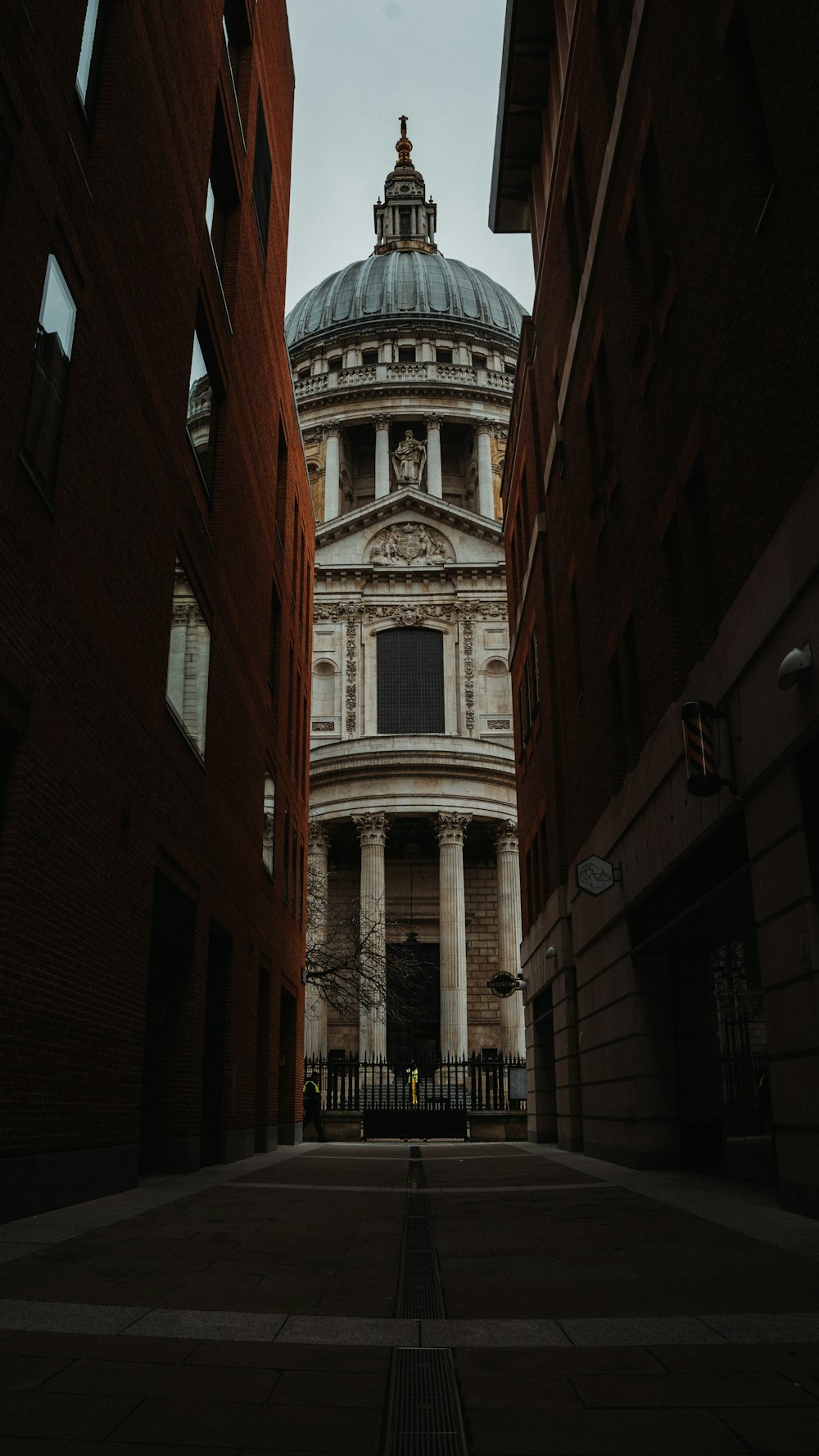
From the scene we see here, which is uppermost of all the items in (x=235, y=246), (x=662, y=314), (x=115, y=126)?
(x=235, y=246)

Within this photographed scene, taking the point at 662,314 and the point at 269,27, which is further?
the point at 269,27

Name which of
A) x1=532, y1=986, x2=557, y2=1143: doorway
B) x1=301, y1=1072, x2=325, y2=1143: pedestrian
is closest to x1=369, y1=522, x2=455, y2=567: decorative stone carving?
x1=301, y1=1072, x2=325, y2=1143: pedestrian

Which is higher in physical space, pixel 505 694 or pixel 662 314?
pixel 505 694

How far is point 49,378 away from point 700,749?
6.97m

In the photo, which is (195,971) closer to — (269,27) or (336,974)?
(269,27)

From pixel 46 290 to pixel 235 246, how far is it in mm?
10837

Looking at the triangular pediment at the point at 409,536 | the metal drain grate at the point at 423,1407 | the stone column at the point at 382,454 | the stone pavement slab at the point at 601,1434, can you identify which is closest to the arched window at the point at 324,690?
the triangular pediment at the point at 409,536

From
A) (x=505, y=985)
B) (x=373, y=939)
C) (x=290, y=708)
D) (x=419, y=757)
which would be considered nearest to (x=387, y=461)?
(x=419, y=757)

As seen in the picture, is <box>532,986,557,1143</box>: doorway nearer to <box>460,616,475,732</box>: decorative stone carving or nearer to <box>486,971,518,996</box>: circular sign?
<box>486,971,518,996</box>: circular sign

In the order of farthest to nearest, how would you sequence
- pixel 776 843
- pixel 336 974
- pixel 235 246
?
pixel 336 974 → pixel 235 246 → pixel 776 843

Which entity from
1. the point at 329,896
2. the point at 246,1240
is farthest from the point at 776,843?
the point at 329,896

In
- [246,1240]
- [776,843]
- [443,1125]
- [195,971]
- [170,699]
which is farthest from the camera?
[443,1125]

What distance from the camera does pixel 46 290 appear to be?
984 centimetres

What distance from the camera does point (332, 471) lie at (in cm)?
7281
